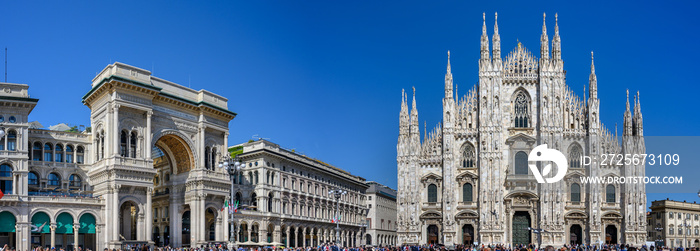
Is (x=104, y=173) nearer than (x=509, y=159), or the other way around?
(x=104, y=173)

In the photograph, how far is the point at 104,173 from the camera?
167ft

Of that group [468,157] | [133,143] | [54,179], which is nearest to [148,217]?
[133,143]

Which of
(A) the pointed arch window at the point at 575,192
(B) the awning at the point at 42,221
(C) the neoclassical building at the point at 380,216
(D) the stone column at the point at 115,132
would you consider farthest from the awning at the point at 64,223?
(C) the neoclassical building at the point at 380,216

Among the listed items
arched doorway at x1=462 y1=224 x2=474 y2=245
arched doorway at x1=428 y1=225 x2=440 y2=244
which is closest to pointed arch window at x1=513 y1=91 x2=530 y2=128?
arched doorway at x1=462 y1=224 x2=474 y2=245

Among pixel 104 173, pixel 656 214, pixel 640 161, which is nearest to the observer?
pixel 104 173

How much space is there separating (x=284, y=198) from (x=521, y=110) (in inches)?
1017

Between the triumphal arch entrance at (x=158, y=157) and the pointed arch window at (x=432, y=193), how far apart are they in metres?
22.0

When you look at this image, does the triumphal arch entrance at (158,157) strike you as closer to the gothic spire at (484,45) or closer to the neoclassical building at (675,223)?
the gothic spire at (484,45)

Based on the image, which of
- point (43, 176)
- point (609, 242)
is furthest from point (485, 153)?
point (43, 176)

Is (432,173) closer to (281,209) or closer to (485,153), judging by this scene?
(485,153)

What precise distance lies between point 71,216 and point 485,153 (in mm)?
38331

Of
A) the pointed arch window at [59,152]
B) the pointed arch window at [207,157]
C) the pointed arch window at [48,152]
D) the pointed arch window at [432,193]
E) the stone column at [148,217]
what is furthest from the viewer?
the pointed arch window at [432,193]

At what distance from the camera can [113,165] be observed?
1969 inches

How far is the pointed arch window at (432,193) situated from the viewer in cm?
7281
